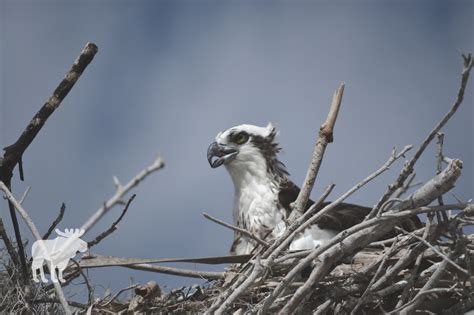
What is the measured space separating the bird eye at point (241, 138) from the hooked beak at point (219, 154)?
0.29 ft

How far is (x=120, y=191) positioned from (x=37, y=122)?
4.62 feet

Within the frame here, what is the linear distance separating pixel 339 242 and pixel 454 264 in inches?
19.1

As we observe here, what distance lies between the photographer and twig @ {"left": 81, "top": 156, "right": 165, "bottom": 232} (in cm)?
214

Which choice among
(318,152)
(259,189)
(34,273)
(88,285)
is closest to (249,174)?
(259,189)

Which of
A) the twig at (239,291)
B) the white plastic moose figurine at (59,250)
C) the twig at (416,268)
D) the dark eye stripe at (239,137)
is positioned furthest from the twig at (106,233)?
the dark eye stripe at (239,137)

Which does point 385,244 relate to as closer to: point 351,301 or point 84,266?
point 351,301

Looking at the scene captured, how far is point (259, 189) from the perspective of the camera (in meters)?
5.45

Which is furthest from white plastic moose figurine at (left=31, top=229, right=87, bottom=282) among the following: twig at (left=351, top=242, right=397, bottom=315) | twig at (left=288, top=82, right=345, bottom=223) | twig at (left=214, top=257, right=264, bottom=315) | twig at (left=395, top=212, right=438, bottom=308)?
twig at (left=395, top=212, right=438, bottom=308)

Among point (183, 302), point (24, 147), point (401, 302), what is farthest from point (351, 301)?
point (24, 147)

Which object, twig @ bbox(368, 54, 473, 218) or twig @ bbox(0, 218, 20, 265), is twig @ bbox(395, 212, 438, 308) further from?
twig @ bbox(0, 218, 20, 265)

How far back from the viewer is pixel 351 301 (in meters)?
3.63

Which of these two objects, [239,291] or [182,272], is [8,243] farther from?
[239,291]

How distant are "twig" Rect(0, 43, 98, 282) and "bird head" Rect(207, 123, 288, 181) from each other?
2.13 m

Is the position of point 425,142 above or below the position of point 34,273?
above
